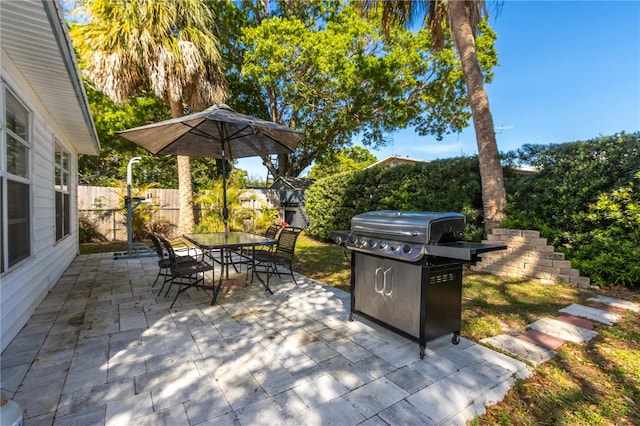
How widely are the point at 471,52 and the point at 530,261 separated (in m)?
4.14

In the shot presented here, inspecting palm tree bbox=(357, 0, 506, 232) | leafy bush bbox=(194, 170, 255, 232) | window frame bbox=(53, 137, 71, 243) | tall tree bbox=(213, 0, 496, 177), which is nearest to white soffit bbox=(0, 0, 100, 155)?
window frame bbox=(53, 137, 71, 243)

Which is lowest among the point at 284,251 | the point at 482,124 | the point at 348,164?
the point at 284,251

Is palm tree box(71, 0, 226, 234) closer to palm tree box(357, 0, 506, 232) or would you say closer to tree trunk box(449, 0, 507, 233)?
palm tree box(357, 0, 506, 232)

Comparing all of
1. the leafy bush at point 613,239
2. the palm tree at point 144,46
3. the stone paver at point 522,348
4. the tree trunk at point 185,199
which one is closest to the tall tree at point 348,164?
the tree trunk at point 185,199

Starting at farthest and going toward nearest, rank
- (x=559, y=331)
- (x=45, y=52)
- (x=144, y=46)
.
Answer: (x=144, y=46)
(x=559, y=331)
(x=45, y=52)

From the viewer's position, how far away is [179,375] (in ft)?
7.13

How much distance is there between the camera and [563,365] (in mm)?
2375

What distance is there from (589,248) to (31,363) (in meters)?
6.67

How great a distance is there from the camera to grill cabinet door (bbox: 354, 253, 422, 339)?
2477 millimetres

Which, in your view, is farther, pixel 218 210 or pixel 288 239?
pixel 218 210

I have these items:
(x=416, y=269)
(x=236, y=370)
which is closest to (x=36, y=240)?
(x=236, y=370)

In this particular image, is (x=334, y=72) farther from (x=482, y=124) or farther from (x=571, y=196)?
(x=571, y=196)

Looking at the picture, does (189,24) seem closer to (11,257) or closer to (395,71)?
(395,71)

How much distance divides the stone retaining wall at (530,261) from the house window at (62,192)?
7.77 m
